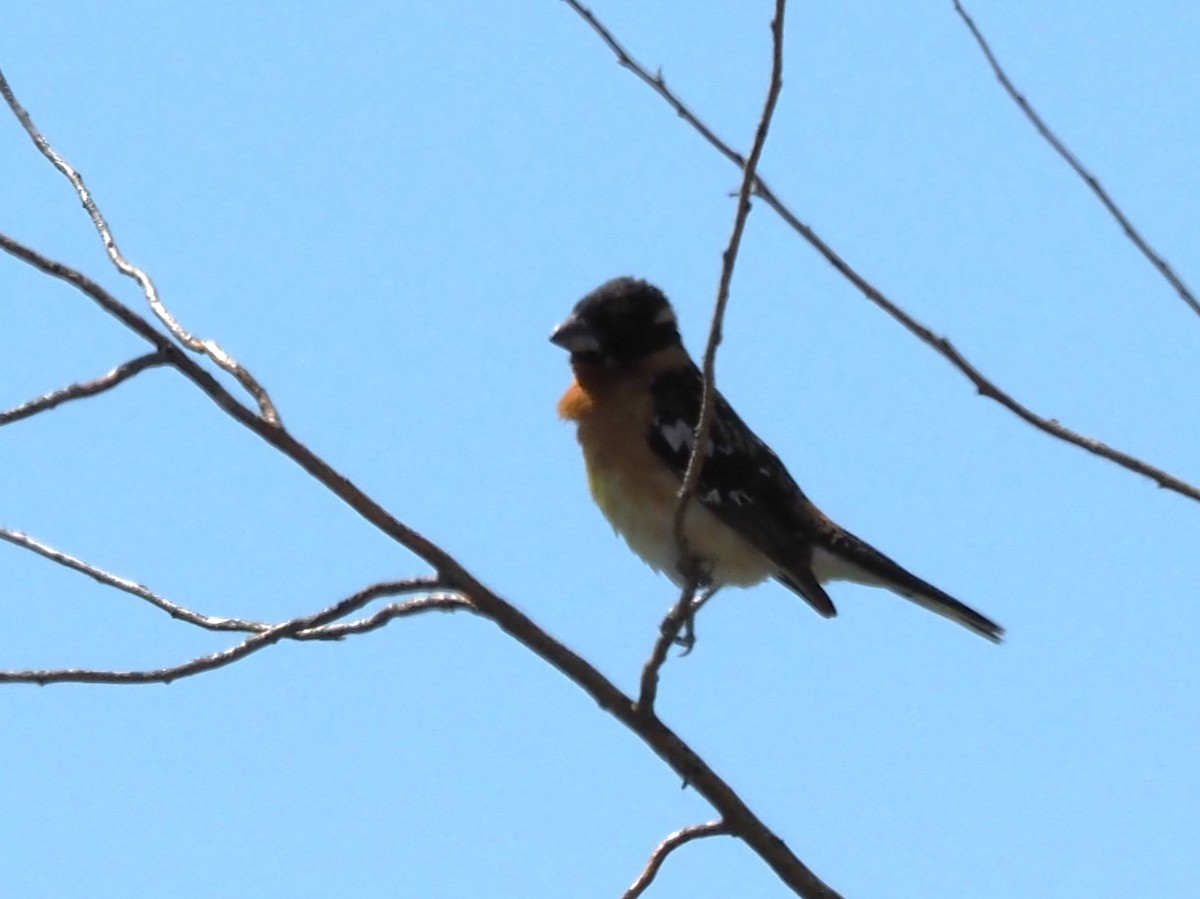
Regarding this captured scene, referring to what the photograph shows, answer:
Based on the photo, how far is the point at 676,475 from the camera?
245 inches

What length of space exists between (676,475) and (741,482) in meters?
0.52

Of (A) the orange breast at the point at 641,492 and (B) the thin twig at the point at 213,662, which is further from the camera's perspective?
(A) the orange breast at the point at 641,492

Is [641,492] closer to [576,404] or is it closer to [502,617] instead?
[576,404]

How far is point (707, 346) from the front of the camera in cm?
315

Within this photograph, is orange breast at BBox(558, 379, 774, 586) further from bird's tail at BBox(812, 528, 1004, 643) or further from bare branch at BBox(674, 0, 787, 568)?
bare branch at BBox(674, 0, 787, 568)

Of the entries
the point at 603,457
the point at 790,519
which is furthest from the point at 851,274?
the point at 790,519

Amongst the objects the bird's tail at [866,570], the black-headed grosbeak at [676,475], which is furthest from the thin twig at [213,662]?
the bird's tail at [866,570]

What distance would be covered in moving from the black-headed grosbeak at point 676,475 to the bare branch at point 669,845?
7.96 ft

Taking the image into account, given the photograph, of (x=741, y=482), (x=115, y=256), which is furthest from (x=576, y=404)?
(x=115, y=256)

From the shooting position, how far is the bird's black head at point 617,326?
22.5 feet

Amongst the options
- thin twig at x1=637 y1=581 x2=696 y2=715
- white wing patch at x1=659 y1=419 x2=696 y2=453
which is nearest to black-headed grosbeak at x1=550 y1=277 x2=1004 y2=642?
white wing patch at x1=659 y1=419 x2=696 y2=453

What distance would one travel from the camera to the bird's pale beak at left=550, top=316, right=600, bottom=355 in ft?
22.5

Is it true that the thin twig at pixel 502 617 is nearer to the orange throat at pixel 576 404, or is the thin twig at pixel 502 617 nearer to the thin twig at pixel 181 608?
the thin twig at pixel 181 608

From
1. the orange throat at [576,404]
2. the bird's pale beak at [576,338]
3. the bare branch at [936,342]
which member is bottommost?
the bare branch at [936,342]
